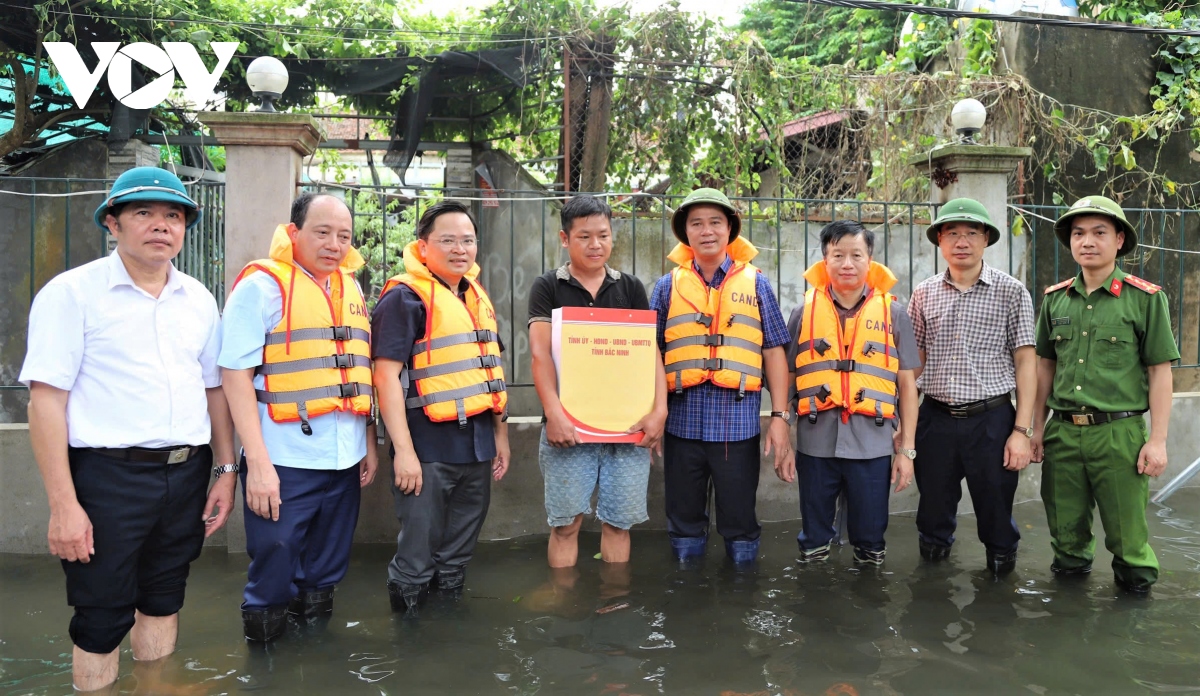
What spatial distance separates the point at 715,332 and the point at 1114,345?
181 cm

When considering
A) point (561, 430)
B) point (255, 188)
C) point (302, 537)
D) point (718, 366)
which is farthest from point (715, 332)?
point (255, 188)

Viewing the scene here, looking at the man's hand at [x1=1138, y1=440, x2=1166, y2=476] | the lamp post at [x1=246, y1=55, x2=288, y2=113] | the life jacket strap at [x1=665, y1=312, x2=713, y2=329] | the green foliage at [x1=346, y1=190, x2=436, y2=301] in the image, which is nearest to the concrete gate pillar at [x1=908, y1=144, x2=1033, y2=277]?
the man's hand at [x1=1138, y1=440, x2=1166, y2=476]

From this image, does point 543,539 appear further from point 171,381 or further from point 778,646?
point 171,381

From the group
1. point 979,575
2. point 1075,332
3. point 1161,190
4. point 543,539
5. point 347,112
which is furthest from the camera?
point 347,112

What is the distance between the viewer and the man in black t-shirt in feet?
13.8

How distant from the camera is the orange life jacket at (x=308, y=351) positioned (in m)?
3.40

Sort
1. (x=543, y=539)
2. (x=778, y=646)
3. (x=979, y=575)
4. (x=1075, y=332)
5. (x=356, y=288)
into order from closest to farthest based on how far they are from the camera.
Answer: (x=778, y=646) < (x=356, y=288) < (x=1075, y=332) < (x=979, y=575) < (x=543, y=539)

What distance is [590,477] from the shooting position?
4355mm

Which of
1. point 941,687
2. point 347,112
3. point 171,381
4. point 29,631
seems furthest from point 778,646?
point 347,112

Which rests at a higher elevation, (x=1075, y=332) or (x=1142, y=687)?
(x=1075, y=332)

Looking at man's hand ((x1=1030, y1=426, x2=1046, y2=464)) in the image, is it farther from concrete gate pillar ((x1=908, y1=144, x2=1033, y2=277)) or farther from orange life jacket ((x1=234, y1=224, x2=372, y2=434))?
orange life jacket ((x1=234, y1=224, x2=372, y2=434))

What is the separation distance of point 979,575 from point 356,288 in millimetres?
3332

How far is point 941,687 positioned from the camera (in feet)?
10.2

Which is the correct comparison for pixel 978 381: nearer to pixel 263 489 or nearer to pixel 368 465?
pixel 368 465
